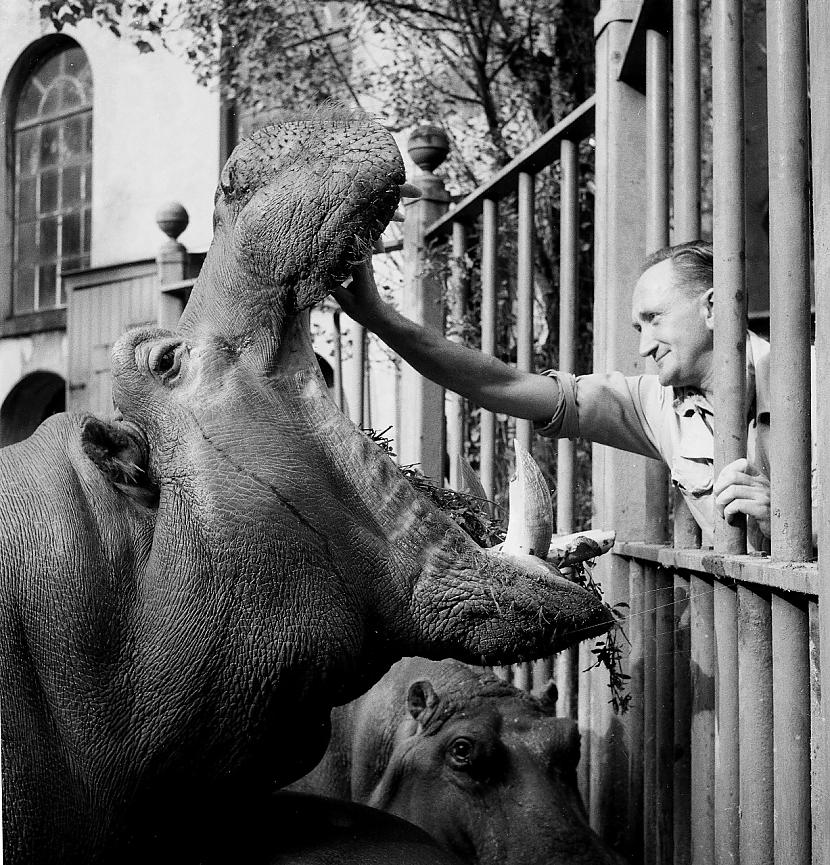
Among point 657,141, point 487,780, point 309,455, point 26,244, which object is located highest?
point 26,244

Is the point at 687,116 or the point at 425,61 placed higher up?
the point at 425,61

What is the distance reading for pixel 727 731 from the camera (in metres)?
1.63

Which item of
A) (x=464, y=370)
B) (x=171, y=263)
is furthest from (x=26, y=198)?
(x=464, y=370)

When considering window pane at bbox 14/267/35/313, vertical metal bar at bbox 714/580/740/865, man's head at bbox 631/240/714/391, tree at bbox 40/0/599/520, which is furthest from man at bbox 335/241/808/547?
window pane at bbox 14/267/35/313

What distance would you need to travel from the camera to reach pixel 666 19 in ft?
7.53

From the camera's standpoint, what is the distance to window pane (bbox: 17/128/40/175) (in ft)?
26.9

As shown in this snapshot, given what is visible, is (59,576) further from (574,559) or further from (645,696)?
(645,696)

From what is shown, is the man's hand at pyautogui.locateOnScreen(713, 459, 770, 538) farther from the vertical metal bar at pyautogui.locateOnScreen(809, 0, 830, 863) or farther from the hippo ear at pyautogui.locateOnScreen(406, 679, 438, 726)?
the hippo ear at pyautogui.locateOnScreen(406, 679, 438, 726)

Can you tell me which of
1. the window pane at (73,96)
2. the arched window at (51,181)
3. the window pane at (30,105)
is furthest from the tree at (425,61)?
the window pane at (30,105)

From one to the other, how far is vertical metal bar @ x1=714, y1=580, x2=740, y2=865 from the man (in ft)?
0.88

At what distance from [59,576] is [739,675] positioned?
85 centimetres

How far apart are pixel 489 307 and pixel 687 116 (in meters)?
1.36

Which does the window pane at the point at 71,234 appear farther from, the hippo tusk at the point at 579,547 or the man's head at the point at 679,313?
the hippo tusk at the point at 579,547

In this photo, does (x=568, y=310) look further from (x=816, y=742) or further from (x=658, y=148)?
(x=816, y=742)
